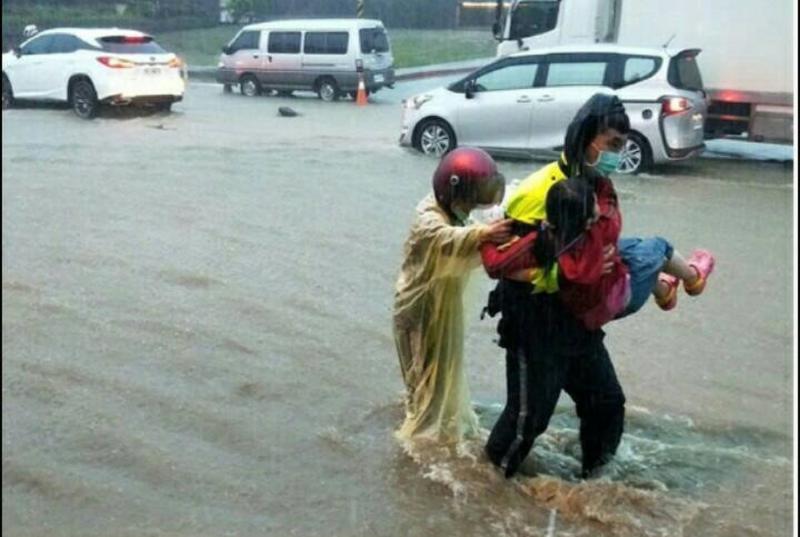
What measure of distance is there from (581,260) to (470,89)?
1135cm

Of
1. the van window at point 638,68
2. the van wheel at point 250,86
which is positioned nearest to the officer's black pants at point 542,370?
the van window at point 638,68

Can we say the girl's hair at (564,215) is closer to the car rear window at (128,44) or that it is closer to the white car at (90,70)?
the white car at (90,70)

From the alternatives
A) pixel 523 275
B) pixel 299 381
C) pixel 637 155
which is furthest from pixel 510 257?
pixel 637 155

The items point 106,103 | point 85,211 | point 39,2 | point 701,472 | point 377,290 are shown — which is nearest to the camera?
point 701,472

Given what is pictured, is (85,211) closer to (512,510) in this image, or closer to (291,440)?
(291,440)

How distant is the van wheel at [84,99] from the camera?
18.4 metres

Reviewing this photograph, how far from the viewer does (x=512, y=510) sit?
4.44 metres

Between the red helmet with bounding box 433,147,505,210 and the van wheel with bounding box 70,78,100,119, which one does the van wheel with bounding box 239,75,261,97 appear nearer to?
the van wheel with bounding box 70,78,100,119

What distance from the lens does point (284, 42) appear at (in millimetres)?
25469

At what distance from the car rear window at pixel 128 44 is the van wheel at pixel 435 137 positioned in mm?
6454

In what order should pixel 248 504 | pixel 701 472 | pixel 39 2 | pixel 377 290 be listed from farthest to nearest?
pixel 39 2 → pixel 377 290 → pixel 701 472 → pixel 248 504

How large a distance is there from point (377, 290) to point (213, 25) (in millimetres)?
26350

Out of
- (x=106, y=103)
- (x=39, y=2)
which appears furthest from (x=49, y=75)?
(x=39, y=2)

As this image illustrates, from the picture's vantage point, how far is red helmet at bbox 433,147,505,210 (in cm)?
422
